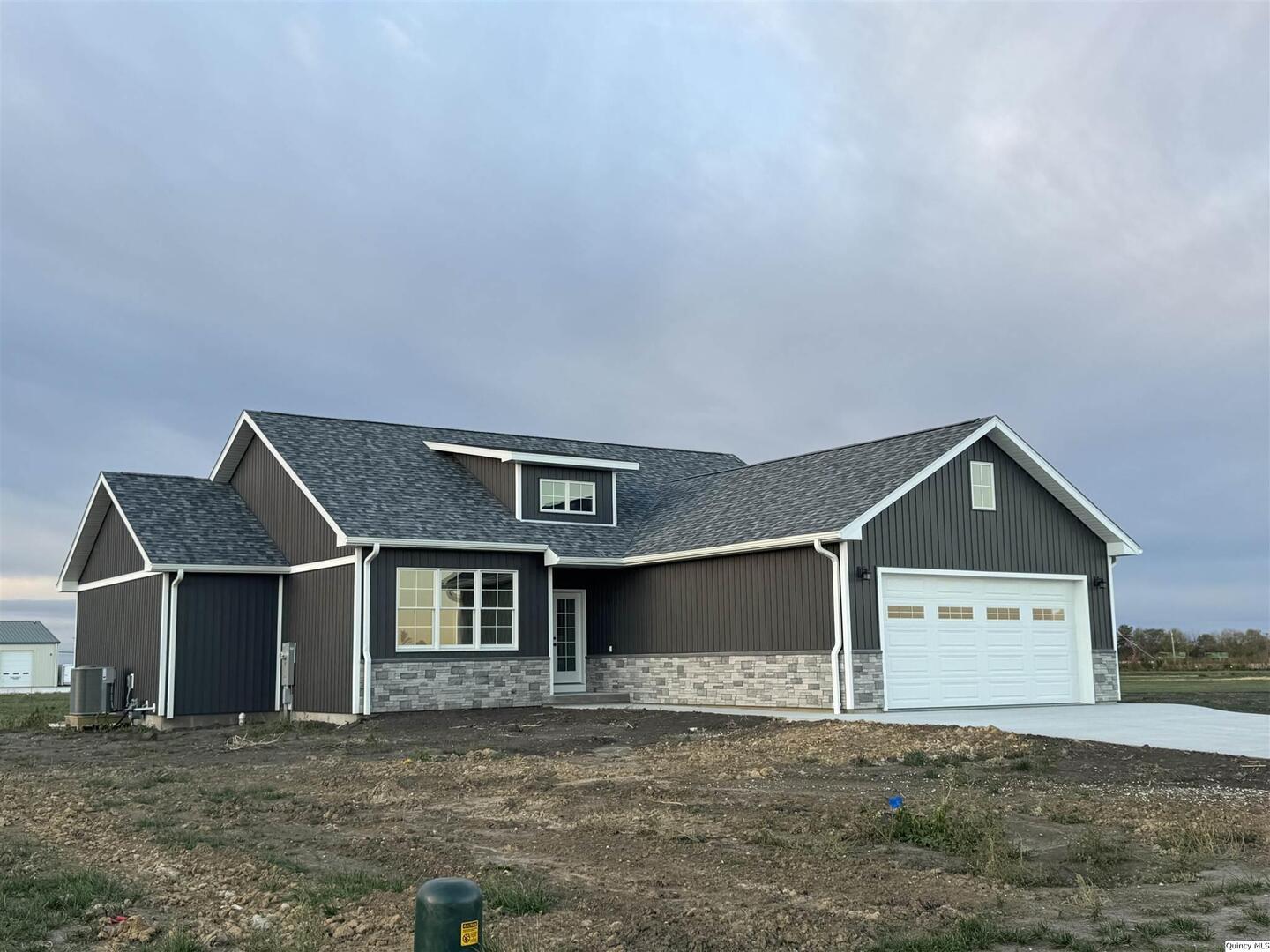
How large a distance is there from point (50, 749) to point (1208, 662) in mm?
36339

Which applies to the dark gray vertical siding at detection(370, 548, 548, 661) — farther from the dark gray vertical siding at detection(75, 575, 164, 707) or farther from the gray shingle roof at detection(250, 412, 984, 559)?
the dark gray vertical siding at detection(75, 575, 164, 707)

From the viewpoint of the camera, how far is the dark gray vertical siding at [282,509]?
20859mm

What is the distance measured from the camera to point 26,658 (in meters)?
50.3

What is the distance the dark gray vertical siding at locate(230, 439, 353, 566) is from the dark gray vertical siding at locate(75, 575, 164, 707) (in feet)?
7.81

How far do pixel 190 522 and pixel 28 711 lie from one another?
1053 centimetres

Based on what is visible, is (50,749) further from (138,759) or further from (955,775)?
(955,775)

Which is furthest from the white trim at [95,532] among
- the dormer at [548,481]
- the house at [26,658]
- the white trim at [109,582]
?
the house at [26,658]

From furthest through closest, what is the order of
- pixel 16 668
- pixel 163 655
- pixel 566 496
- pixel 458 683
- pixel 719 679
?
pixel 16 668 < pixel 566 496 < pixel 163 655 < pixel 719 679 < pixel 458 683

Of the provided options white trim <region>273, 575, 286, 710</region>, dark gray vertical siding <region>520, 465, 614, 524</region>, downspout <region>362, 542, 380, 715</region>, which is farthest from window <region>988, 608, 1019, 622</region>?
white trim <region>273, 575, 286, 710</region>

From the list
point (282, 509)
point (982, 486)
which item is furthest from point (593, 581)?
point (982, 486)

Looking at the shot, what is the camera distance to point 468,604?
20.8 m

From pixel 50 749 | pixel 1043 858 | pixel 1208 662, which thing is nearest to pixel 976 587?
pixel 1043 858

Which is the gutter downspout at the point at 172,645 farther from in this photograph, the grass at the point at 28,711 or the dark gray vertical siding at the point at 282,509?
the grass at the point at 28,711

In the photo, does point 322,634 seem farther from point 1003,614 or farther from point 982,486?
point 1003,614
